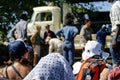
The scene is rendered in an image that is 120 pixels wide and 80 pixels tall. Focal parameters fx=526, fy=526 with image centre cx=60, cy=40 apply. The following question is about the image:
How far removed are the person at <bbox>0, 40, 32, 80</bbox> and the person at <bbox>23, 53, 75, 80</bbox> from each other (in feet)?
5.03

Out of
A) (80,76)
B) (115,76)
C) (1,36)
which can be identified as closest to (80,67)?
(80,76)

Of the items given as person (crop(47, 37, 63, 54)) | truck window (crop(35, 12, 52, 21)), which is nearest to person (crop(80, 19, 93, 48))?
person (crop(47, 37, 63, 54))

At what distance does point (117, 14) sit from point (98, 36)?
9.07 metres

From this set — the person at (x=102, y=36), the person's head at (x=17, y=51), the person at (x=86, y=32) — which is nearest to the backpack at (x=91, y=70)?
the person's head at (x=17, y=51)

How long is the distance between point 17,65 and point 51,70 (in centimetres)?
173

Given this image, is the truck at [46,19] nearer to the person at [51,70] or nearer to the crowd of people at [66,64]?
the crowd of people at [66,64]

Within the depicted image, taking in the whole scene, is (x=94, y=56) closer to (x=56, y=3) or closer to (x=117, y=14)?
(x=117, y=14)

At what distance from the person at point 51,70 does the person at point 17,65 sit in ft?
5.03

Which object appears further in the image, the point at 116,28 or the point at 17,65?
the point at 116,28

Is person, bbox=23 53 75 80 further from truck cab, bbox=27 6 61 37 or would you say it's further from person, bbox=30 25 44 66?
truck cab, bbox=27 6 61 37

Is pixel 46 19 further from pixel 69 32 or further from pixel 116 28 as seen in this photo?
pixel 116 28

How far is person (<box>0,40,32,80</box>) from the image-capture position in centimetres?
594

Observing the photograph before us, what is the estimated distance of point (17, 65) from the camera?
19.7 feet

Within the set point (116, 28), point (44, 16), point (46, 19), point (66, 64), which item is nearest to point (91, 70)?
point (116, 28)
